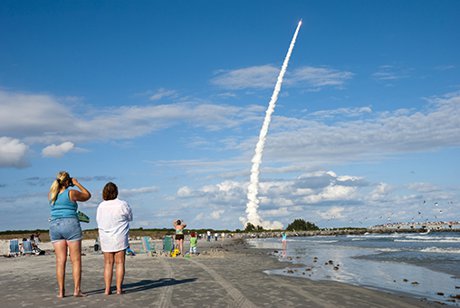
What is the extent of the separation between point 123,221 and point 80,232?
2.95ft

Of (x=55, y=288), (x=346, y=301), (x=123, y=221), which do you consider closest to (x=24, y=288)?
(x=55, y=288)

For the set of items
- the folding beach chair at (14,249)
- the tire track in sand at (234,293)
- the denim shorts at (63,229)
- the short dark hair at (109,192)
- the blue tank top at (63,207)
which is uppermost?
the short dark hair at (109,192)

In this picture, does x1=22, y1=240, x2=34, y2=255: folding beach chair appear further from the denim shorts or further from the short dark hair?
the short dark hair

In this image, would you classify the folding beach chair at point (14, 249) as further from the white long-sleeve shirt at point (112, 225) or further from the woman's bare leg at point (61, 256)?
the white long-sleeve shirt at point (112, 225)

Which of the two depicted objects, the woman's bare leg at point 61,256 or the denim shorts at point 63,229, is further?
the woman's bare leg at point 61,256

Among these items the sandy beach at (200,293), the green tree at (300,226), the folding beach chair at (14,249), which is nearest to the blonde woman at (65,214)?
the sandy beach at (200,293)

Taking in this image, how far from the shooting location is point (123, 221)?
10.3m

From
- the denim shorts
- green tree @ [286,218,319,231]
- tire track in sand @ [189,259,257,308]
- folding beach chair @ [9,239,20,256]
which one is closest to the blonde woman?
the denim shorts

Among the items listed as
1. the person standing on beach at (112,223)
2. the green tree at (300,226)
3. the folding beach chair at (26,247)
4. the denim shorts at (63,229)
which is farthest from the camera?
the green tree at (300,226)

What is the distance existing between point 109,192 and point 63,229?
1175 millimetres

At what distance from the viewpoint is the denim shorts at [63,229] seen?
32.5ft

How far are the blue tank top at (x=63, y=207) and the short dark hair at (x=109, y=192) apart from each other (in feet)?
2.16

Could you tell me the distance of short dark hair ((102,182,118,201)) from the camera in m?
10.3

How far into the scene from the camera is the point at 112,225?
402 inches
